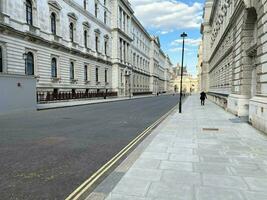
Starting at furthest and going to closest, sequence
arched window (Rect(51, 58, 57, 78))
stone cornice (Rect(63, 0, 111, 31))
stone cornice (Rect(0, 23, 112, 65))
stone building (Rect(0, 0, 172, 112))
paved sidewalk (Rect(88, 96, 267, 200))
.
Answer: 1. stone cornice (Rect(63, 0, 111, 31))
2. arched window (Rect(51, 58, 57, 78))
3. stone building (Rect(0, 0, 172, 112))
4. stone cornice (Rect(0, 23, 112, 65))
5. paved sidewalk (Rect(88, 96, 267, 200))

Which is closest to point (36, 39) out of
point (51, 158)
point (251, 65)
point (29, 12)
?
point (29, 12)

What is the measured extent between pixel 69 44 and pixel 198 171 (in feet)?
126

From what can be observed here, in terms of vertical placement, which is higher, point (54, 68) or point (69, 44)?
point (69, 44)

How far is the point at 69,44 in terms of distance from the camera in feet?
133

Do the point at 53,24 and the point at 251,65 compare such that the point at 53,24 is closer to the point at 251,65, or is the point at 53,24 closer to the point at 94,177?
the point at 251,65

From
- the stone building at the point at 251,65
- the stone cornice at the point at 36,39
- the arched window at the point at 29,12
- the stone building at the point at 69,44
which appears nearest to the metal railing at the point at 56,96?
the stone building at the point at 69,44

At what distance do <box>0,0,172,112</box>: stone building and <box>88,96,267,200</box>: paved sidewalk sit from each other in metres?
15.5

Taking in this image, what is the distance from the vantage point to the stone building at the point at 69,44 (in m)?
28.6

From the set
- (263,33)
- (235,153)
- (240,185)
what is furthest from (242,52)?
(240,185)

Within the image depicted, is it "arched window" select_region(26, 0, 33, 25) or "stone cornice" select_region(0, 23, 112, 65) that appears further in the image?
"arched window" select_region(26, 0, 33, 25)

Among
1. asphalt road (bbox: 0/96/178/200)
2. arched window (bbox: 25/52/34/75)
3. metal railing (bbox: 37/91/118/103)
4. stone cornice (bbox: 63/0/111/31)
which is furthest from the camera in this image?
stone cornice (bbox: 63/0/111/31)

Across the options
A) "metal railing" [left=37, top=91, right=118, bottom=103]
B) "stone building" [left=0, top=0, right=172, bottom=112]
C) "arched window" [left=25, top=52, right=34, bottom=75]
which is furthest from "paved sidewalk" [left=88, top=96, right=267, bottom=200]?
"arched window" [left=25, top=52, right=34, bottom=75]

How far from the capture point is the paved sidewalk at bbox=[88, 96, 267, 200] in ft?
13.6

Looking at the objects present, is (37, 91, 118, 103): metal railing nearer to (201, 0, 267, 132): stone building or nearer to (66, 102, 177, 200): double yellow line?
(201, 0, 267, 132): stone building
